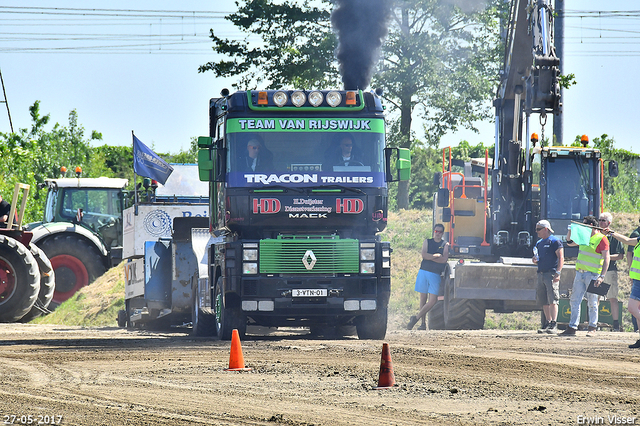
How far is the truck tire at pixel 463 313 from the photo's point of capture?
1745 centimetres

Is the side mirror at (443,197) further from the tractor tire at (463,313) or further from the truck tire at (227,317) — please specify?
the truck tire at (227,317)

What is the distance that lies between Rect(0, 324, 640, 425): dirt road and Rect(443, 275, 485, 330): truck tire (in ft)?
12.9

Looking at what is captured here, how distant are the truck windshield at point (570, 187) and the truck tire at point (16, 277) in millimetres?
9653

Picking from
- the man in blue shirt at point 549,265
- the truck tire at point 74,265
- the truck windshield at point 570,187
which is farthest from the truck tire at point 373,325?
the truck tire at point 74,265

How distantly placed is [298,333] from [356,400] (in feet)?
28.6

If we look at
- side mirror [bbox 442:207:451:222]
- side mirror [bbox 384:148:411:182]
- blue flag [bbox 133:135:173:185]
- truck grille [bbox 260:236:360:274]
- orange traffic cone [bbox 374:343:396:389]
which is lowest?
orange traffic cone [bbox 374:343:396:389]

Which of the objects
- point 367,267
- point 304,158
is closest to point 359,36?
point 304,158

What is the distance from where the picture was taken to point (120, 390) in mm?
8531

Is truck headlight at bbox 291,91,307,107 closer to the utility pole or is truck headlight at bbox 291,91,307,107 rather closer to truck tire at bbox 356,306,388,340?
truck tire at bbox 356,306,388,340

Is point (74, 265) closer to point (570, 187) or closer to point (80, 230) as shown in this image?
point (80, 230)

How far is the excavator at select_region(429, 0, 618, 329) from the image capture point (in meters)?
16.8

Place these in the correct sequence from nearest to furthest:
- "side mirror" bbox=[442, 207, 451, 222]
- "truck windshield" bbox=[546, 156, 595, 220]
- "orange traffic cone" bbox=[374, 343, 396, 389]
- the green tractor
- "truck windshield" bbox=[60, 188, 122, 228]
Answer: "orange traffic cone" bbox=[374, 343, 396, 389]
"truck windshield" bbox=[546, 156, 595, 220]
"side mirror" bbox=[442, 207, 451, 222]
the green tractor
"truck windshield" bbox=[60, 188, 122, 228]

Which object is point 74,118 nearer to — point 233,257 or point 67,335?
point 67,335

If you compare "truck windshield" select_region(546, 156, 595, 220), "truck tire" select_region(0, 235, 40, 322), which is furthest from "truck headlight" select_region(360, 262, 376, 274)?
"truck tire" select_region(0, 235, 40, 322)
